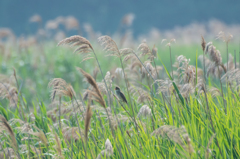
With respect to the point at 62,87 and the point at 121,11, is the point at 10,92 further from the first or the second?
the point at 121,11

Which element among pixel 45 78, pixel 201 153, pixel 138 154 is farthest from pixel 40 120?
pixel 45 78

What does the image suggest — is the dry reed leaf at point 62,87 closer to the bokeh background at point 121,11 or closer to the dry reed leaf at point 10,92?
the dry reed leaf at point 10,92

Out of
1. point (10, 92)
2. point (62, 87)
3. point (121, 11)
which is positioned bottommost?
point (10, 92)

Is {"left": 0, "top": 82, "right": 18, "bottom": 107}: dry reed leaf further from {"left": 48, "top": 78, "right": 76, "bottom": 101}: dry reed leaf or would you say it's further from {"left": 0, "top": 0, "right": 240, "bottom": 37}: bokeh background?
{"left": 0, "top": 0, "right": 240, "bottom": 37}: bokeh background

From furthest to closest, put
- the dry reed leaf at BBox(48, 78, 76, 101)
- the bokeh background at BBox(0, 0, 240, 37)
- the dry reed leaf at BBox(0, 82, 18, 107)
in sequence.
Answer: the bokeh background at BBox(0, 0, 240, 37) → the dry reed leaf at BBox(0, 82, 18, 107) → the dry reed leaf at BBox(48, 78, 76, 101)

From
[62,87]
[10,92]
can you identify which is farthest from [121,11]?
[62,87]

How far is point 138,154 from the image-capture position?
1900 millimetres

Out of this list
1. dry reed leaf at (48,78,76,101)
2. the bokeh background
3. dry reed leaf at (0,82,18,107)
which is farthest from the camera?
the bokeh background

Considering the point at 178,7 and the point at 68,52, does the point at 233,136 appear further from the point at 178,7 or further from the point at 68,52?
the point at 178,7

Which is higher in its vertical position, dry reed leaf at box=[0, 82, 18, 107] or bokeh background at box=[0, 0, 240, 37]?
bokeh background at box=[0, 0, 240, 37]

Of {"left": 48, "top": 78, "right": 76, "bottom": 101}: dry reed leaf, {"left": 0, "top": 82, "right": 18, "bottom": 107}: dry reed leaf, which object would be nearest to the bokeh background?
{"left": 0, "top": 82, "right": 18, "bottom": 107}: dry reed leaf

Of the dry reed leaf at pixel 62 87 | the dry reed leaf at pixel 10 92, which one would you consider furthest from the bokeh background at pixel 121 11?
the dry reed leaf at pixel 62 87

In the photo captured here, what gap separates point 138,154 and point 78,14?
39236 mm

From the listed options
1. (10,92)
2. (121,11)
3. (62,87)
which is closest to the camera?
(62,87)
